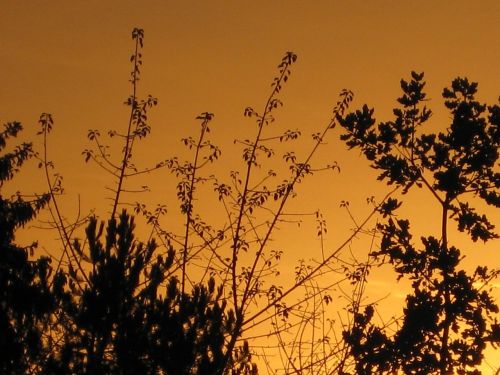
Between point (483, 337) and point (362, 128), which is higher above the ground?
point (362, 128)

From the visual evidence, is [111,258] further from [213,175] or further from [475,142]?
[475,142]

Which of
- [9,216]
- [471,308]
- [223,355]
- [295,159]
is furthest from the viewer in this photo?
[9,216]

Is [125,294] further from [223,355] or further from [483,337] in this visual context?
[483,337]

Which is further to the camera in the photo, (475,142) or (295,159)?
(475,142)

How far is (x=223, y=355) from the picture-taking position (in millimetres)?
16250

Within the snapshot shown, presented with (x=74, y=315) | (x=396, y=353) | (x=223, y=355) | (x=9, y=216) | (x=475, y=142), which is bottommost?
(x=223, y=355)

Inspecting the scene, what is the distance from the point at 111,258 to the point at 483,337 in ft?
36.9

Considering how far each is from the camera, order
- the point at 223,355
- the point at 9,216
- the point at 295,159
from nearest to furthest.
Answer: the point at 223,355
the point at 295,159
the point at 9,216

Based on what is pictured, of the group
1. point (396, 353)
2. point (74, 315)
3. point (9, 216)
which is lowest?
point (74, 315)

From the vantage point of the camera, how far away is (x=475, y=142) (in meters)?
24.2

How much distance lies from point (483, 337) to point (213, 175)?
10.0 m

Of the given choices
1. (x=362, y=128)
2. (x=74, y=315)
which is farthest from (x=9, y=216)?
(x=74, y=315)

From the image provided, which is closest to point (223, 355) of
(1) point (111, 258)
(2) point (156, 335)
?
(2) point (156, 335)

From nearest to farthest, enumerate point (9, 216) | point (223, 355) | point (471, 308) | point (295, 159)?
point (223, 355) → point (295, 159) → point (471, 308) → point (9, 216)
